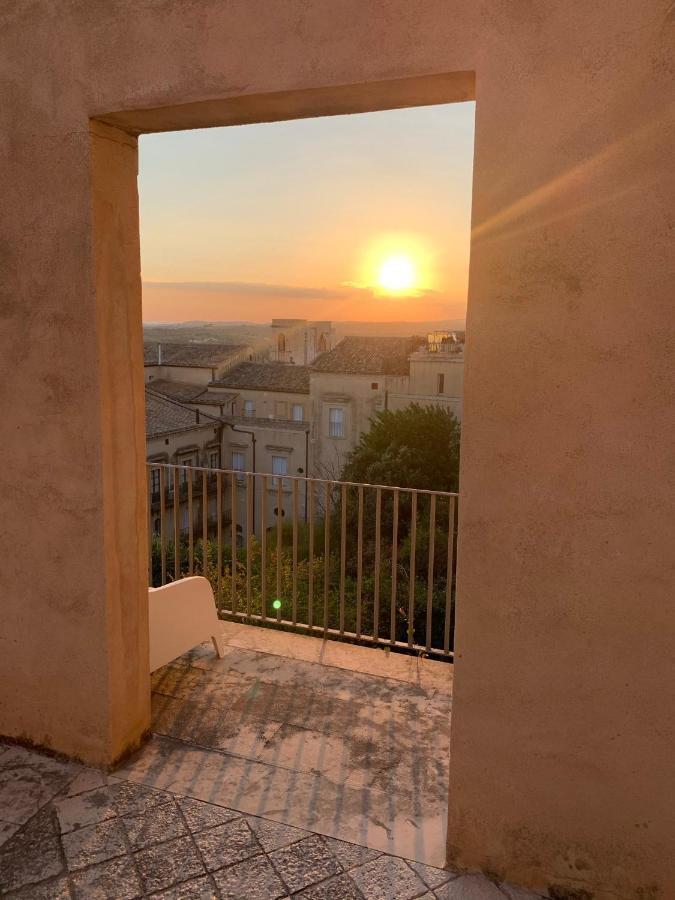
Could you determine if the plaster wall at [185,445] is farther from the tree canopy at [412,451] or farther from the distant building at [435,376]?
the distant building at [435,376]

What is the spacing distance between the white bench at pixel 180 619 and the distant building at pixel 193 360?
33.1m

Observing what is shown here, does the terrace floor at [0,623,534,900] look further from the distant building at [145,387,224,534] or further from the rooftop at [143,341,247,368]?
the rooftop at [143,341,247,368]

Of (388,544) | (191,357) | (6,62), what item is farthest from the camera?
(191,357)

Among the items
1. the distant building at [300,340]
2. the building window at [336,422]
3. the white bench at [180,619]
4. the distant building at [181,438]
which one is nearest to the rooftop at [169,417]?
the distant building at [181,438]

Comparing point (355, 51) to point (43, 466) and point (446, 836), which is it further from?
point (446, 836)

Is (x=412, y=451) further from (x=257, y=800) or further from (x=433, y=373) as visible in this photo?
(x=257, y=800)

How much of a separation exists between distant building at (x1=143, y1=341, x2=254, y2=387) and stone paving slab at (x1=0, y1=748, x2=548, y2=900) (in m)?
34.3

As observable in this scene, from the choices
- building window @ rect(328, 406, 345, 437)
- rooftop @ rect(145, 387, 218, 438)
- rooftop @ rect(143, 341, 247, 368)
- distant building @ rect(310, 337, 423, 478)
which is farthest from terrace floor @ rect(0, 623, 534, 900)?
rooftop @ rect(143, 341, 247, 368)

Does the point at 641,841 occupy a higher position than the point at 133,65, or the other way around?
the point at 133,65

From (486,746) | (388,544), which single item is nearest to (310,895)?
(486,746)

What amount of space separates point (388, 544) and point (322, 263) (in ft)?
62.3

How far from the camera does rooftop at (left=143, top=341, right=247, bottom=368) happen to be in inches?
1448

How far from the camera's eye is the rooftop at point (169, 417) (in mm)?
29417

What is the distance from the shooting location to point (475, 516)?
2.20m
